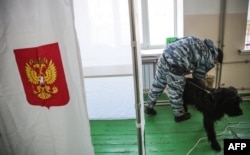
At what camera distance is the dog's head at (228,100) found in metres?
1.80

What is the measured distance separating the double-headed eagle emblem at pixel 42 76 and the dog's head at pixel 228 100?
51.4 inches

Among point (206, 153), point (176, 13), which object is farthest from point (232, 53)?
point (206, 153)

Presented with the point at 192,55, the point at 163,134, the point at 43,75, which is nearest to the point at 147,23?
the point at 192,55

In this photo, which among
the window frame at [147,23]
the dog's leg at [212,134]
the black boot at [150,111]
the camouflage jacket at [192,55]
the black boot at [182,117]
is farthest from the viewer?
the window frame at [147,23]

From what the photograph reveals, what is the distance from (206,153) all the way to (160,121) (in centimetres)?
67

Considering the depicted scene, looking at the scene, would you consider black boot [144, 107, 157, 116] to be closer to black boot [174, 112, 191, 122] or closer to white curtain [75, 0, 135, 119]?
black boot [174, 112, 191, 122]

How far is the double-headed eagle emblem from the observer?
115cm

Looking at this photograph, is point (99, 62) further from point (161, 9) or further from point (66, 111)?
point (161, 9)

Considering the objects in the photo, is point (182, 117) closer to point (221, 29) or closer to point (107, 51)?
point (221, 29)

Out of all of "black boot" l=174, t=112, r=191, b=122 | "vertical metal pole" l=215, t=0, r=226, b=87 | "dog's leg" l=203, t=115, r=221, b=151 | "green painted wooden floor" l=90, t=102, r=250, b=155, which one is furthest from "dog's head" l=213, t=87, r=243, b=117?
"vertical metal pole" l=215, t=0, r=226, b=87

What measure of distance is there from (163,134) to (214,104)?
608mm

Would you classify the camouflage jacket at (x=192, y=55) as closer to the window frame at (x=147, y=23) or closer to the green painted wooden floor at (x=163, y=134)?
the green painted wooden floor at (x=163, y=134)

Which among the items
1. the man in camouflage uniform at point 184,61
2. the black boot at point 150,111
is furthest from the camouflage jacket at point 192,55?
the black boot at point 150,111

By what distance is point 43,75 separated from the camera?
3.84ft
